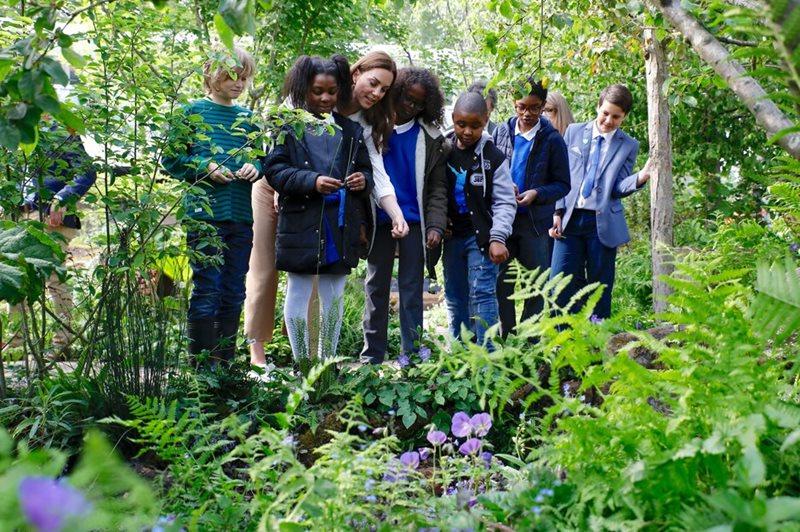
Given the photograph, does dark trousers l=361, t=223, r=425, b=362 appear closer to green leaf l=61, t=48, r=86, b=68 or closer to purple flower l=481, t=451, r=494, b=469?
purple flower l=481, t=451, r=494, b=469

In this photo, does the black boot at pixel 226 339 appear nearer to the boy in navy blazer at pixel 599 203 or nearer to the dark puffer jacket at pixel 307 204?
the dark puffer jacket at pixel 307 204

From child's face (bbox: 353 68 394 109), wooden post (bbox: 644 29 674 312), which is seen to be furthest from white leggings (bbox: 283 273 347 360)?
wooden post (bbox: 644 29 674 312)

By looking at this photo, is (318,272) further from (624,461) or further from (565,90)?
(565,90)

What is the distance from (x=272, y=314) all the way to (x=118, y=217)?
5.98ft

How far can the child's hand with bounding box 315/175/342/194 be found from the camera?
13.4 ft

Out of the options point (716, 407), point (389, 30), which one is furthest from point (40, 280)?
point (389, 30)

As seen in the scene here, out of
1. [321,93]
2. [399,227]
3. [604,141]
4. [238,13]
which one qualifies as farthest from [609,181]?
[238,13]

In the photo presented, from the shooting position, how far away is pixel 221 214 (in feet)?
14.1

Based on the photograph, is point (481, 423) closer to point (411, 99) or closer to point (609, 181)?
point (411, 99)

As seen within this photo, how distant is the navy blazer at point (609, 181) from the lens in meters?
5.30

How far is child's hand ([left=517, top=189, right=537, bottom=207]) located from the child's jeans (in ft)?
1.45

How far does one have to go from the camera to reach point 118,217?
3246 millimetres

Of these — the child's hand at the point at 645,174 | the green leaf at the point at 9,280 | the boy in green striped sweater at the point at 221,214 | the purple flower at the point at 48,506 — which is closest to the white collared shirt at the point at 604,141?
the child's hand at the point at 645,174

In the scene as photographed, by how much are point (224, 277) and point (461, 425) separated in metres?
2.19
